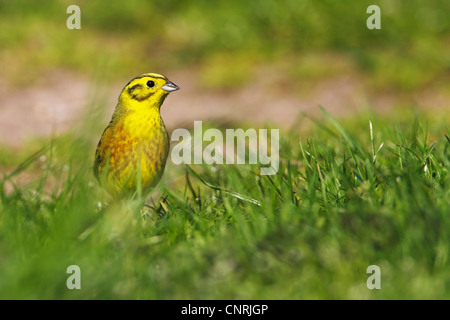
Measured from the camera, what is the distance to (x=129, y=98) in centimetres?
416

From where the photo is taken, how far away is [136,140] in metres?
3.98

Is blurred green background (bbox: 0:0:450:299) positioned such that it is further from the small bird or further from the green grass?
the small bird

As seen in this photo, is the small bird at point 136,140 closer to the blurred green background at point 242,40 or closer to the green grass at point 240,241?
the green grass at point 240,241

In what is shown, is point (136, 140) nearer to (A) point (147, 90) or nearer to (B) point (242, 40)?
(A) point (147, 90)

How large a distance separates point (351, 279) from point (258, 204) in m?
0.91

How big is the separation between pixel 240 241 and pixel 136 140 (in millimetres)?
1283

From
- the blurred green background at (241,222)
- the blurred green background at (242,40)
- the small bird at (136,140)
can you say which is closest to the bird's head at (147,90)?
the small bird at (136,140)

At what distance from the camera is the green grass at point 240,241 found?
256cm

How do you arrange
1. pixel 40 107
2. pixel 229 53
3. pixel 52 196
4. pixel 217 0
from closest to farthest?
1. pixel 52 196
2. pixel 40 107
3. pixel 229 53
4. pixel 217 0

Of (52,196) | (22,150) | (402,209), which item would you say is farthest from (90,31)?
(402,209)

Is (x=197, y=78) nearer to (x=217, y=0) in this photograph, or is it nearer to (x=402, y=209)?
(x=217, y=0)

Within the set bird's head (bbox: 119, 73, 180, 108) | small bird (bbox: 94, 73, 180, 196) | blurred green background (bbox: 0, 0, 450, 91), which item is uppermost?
blurred green background (bbox: 0, 0, 450, 91)

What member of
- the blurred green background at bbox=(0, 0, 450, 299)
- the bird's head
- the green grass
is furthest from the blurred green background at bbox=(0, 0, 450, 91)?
the green grass

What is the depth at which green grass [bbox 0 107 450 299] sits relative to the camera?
2.56 m
